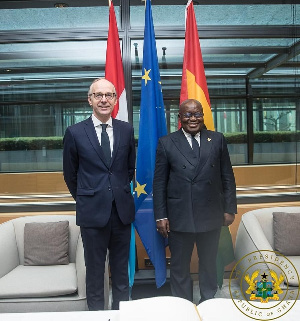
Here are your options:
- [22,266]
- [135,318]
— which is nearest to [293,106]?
[22,266]

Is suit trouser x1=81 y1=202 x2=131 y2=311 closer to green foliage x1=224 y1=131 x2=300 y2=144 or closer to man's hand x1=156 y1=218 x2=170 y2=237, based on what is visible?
man's hand x1=156 y1=218 x2=170 y2=237

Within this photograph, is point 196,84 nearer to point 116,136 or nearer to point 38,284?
point 116,136

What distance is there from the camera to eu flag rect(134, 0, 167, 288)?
9.86 feet

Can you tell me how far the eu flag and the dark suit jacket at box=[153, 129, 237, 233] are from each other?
1.44 feet

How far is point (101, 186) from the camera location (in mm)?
2318

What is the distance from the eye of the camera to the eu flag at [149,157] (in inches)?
118

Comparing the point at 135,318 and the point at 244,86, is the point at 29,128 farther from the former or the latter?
the point at 135,318

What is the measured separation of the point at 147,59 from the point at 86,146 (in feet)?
3.63

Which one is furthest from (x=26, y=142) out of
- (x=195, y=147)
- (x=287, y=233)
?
(x=287, y=233)

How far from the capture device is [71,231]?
320cm

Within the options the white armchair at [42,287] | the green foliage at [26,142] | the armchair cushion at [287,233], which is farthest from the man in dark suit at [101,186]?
the green foliage at [26,142]

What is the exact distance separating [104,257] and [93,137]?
0.74 m

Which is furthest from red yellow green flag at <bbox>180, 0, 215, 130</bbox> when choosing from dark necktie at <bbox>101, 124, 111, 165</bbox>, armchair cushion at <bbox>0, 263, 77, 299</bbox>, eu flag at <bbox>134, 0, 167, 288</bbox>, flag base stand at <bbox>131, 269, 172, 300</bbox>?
armchair cushion at <bbox>0, 263, 77, 299</bbox>

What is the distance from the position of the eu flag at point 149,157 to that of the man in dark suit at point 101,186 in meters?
0.55
